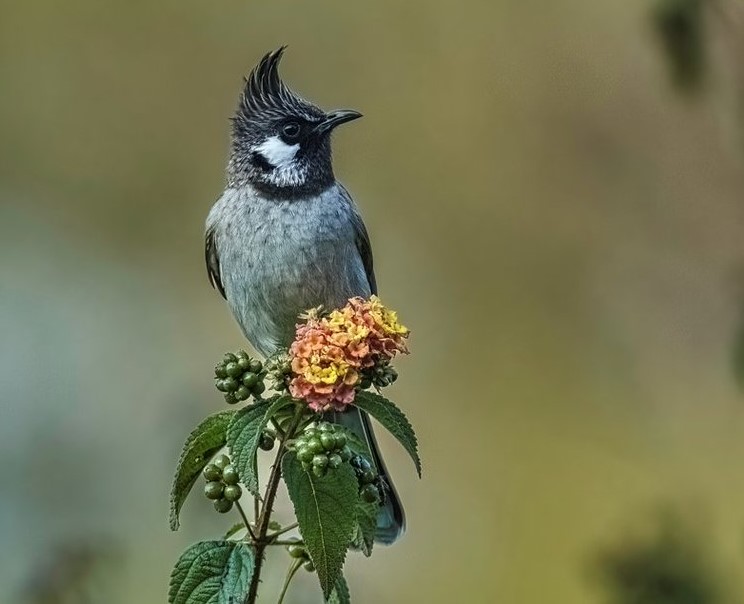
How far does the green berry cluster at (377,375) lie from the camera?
905mm

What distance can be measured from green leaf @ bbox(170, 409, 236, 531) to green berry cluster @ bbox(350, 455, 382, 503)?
0.13 metres

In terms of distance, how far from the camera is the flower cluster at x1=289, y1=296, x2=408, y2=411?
855mm

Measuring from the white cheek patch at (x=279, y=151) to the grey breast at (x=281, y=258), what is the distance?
6 cm

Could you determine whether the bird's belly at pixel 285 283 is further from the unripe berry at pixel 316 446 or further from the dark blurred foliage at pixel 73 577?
the unripe berry at pixel 316 446

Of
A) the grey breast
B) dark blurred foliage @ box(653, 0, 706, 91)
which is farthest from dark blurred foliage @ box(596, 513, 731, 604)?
dark blurred foliage @ box(653, 0, 706, 91)

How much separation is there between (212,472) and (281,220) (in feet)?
2.49

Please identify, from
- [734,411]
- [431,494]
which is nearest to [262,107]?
[431,494]

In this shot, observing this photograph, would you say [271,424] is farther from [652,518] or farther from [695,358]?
[695,358]

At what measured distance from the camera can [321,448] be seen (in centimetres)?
80

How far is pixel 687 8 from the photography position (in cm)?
187

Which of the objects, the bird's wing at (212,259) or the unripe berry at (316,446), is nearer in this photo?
the unripe berry at (316,446)

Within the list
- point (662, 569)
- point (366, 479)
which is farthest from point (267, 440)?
point (662, 569)

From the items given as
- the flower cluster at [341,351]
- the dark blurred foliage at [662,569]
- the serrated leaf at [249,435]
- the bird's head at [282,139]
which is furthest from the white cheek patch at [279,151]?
the dark blurred foliage at [662,569]

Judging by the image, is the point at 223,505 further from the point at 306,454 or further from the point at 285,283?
the point at 285,283
